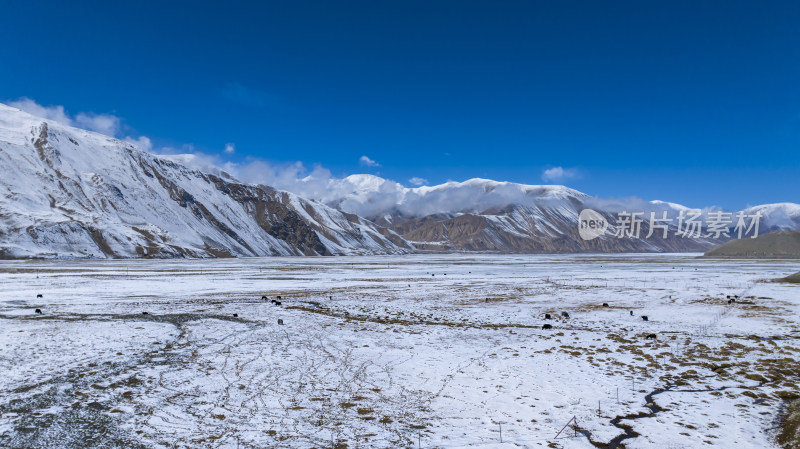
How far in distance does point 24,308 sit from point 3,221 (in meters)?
138

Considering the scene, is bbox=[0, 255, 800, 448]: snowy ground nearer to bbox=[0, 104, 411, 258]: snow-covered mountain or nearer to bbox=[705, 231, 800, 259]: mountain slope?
bbox=[0, 104, 411, 258]: snow-covered mountain

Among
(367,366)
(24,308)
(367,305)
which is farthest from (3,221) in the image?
(367,366)

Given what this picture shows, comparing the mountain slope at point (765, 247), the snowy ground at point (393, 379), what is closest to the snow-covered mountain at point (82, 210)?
the snowy ground at point (393, 379)

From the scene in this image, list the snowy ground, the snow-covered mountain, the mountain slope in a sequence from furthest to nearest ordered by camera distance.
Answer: the mountain slope
the snow-covered mountain
the snowy ground

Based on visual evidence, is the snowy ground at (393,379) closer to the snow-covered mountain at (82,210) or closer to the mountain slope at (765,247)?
the snow-covered mountain at (82,210)

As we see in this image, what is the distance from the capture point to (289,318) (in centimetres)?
2467

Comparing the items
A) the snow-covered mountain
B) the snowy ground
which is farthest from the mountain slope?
the snow-covered mountain

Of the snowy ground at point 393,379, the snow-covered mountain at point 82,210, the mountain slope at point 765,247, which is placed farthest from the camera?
the mountain slope at point 765,247

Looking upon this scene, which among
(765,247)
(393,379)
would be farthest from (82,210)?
(765,247)

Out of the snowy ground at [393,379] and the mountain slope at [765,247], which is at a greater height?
the mountain slope at [765,247]

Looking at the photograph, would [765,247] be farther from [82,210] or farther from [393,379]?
[82,210]

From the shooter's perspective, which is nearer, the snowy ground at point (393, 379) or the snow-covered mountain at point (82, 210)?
the snowy ground at point (393, 379)

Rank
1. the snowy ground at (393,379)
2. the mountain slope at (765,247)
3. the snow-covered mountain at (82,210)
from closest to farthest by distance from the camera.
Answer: the snowy ground at (393,379)
the snow-covered mountain at (82,210)
the mountain slope at (765,247)

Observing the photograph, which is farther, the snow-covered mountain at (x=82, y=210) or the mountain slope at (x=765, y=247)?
the mountain slope at (x=765, y=247)
